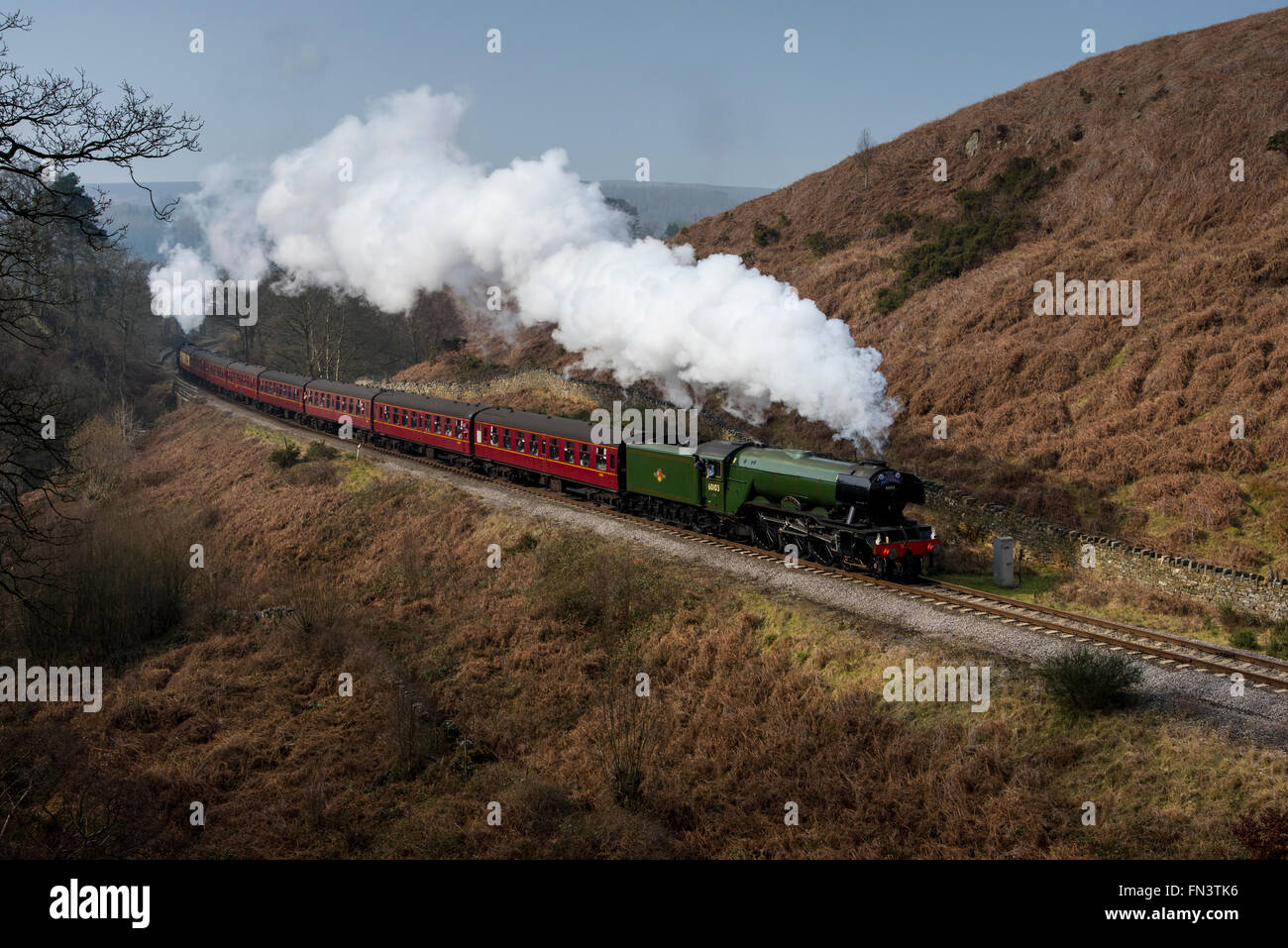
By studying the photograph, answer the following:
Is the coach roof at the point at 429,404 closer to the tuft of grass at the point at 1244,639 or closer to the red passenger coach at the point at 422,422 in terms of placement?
the red passenger coach at the point at 422,422

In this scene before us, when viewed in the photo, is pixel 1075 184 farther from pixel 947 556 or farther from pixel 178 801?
pixel 178 801

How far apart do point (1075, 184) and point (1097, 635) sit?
41602 mm

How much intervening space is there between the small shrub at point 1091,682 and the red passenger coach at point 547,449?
1567 cm

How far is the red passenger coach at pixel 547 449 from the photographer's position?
26.8m

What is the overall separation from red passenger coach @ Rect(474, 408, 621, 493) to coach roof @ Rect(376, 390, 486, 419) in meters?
1.28

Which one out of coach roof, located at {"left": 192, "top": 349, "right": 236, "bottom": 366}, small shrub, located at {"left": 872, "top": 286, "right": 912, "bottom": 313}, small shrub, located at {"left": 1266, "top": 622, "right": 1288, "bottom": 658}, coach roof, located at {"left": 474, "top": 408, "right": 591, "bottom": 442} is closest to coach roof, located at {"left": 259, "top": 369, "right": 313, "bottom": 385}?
coach roof, located at {"left": 192, "top": 349, "right": 236, "bottom": 366}

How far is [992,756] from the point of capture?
11617mm

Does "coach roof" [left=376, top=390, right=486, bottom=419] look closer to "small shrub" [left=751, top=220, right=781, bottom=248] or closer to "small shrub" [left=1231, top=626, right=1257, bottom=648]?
"small shrub" [left=1231, top=626, right=1257, bottom=648]

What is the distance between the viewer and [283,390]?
49156 mm

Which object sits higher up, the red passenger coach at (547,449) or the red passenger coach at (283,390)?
the red passenger coach at (283,390)

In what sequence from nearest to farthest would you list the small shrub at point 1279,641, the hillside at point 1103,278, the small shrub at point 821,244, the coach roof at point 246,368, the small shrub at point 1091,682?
1. the small shrub at point 1091,682
2. the small shrub at point 1279,641
3. the hillside at point 1103,278
4. the coach roof at point 246,368
5. the small shrub at point 821,244

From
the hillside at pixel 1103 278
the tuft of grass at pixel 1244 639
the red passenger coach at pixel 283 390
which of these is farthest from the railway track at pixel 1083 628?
the red passenger coach at pixel 283 390

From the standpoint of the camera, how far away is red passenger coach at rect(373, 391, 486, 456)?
113 feet

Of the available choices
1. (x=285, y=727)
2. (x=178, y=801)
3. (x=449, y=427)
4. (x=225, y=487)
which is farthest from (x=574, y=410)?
(x=178, y=801)
